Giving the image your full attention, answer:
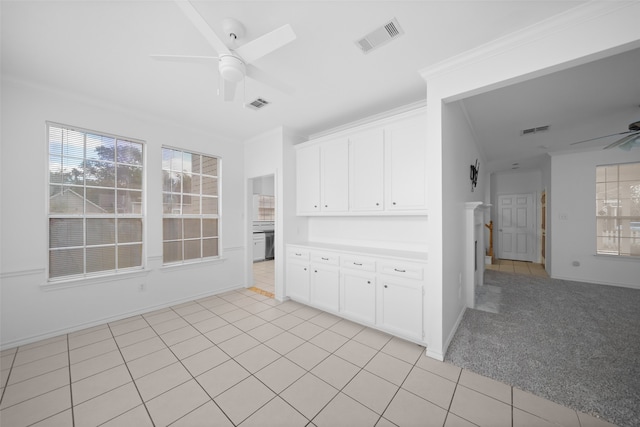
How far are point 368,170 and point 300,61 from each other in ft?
4.98

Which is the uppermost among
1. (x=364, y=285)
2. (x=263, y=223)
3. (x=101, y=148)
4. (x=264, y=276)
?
(x=101, y=148)

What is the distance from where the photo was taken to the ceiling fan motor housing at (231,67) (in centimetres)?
171

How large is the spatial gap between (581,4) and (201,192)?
15.5 feet

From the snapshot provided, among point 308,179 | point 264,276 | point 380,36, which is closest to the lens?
point 380,36

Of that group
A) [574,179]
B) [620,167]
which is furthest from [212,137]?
[620,167]

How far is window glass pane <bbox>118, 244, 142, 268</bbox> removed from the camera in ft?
10.7

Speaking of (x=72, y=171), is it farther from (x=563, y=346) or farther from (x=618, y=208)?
(x=618, y=208)

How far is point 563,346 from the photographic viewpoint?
2.45 metres

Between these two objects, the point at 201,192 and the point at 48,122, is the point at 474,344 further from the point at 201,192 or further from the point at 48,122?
the point at 48,122

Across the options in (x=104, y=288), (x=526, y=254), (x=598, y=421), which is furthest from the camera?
(x=526, y=254)

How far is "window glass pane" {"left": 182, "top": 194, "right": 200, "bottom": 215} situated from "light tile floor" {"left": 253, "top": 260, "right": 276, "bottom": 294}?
1.84 m

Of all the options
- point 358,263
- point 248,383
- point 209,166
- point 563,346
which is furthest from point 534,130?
point 209,166

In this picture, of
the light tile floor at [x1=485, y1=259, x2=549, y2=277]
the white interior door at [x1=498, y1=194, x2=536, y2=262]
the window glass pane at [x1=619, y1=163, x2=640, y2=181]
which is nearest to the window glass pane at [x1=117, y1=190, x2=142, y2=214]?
the light tile floor at [x1=485, y1=259, x2=549, y2=277]

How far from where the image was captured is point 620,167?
14.7 ft
